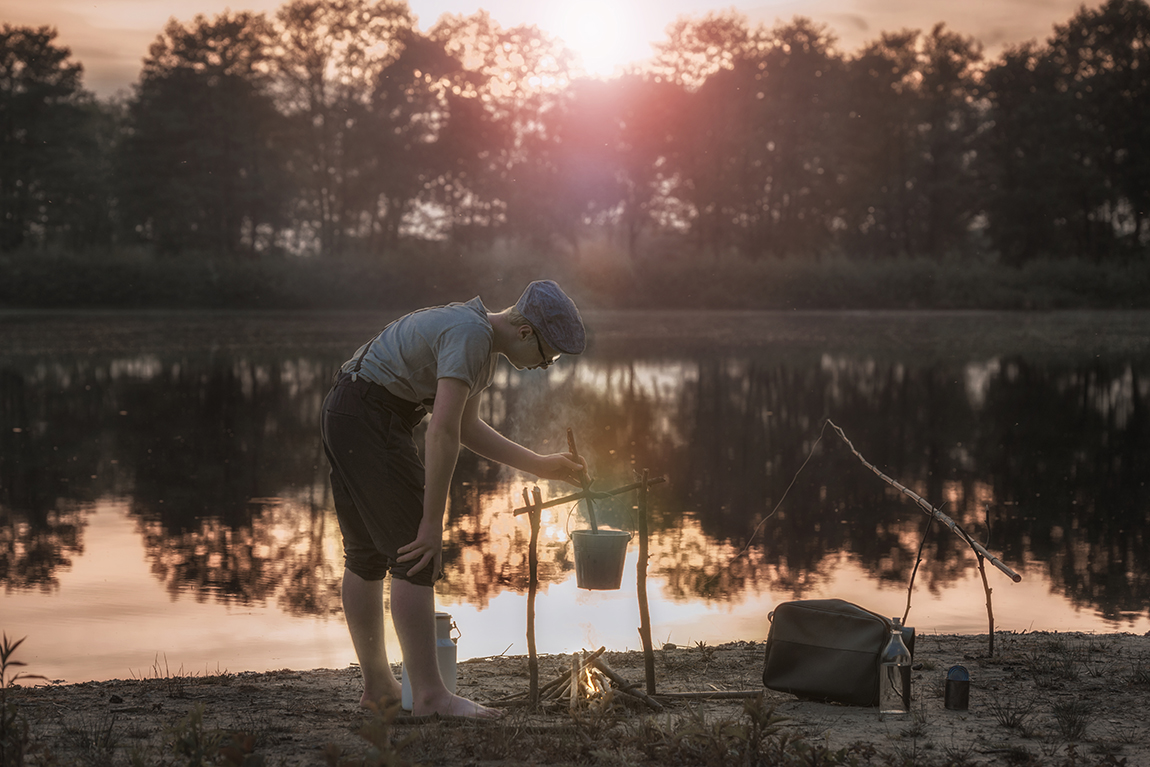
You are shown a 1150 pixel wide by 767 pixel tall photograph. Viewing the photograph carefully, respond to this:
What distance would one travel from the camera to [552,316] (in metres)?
4.08

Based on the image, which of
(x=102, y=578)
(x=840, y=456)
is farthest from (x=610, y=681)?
(x=840, y=456)

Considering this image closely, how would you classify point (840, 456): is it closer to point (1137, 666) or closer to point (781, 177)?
point (1137, 666)

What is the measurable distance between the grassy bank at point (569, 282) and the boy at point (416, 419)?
141 feet

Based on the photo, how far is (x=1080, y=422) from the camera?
17.2 meters

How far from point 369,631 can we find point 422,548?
56cm

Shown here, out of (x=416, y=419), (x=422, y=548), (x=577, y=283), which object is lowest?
(x=422, y=548)

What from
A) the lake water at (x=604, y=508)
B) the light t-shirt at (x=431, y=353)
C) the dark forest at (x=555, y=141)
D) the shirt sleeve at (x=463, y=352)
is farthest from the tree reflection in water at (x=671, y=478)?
the dark forest at (x=555, y=141)

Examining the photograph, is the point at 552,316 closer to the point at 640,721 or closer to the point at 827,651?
the point at 640,721

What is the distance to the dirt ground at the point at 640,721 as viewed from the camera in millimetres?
3893

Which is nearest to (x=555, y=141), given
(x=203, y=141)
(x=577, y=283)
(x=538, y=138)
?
(x=538, y=138)

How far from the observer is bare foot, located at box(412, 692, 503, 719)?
4297mm

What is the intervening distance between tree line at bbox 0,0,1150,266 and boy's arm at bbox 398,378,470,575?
5232 centimetres

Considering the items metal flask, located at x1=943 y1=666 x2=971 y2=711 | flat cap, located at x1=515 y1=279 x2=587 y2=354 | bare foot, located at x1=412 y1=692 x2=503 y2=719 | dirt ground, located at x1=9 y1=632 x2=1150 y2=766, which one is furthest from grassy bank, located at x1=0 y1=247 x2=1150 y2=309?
flat cap, located at x1=515 y1=279 x2=587 y2=354

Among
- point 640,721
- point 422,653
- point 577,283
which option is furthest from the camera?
point 577,283
